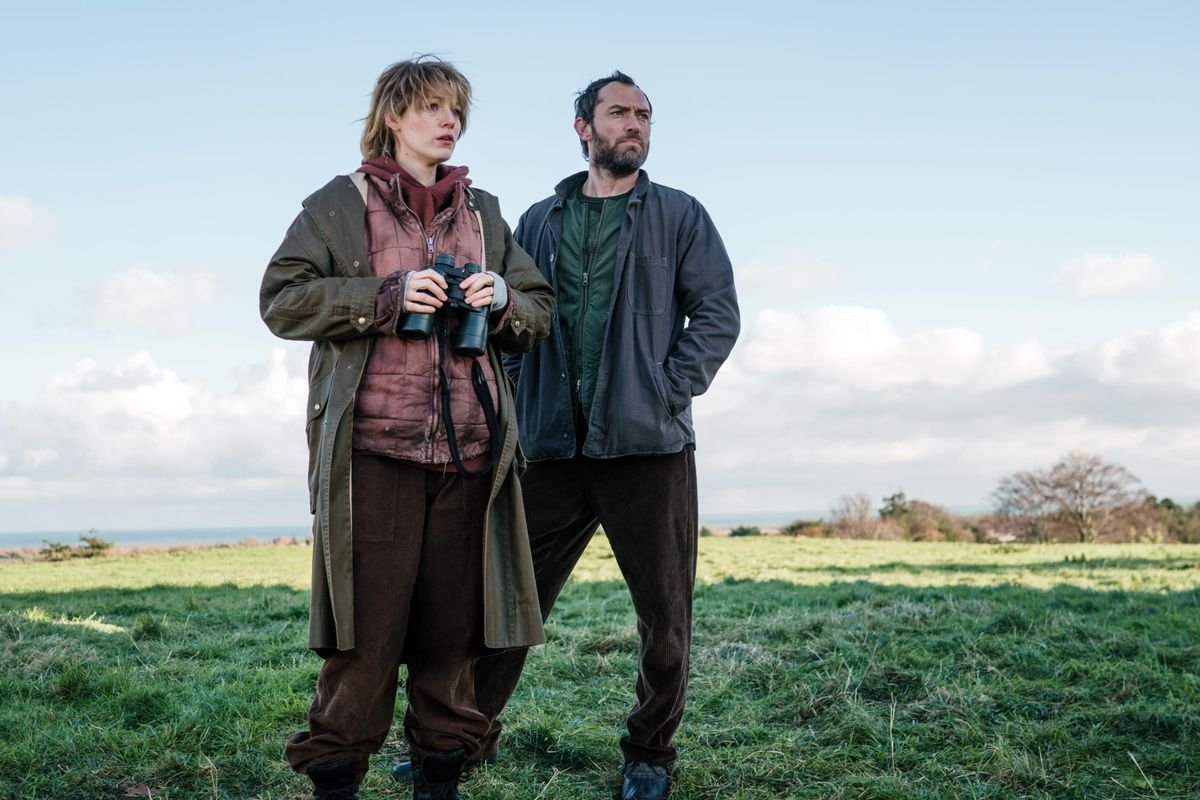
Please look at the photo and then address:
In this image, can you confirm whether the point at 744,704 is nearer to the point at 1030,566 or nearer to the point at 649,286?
the point at 649,286

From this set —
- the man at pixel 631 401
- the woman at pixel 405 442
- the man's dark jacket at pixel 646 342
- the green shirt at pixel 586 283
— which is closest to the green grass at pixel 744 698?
the man at pixel 631 401

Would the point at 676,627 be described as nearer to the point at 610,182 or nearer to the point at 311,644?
the point at 311,644

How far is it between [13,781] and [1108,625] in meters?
6.81

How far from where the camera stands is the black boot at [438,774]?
10.6 feet

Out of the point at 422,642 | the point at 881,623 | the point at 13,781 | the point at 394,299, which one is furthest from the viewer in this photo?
the point at 881,623

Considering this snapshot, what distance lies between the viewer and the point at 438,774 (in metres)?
3.25

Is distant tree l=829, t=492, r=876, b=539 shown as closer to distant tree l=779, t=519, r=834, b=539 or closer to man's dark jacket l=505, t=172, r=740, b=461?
distant tree l=779, t=519, r=834, b=539

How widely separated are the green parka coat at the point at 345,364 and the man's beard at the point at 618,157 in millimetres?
871

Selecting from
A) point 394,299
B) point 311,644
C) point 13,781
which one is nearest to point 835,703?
point 311,644

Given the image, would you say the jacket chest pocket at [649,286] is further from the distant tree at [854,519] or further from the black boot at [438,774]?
the distant tree at [854,519]

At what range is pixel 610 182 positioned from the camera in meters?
4.26

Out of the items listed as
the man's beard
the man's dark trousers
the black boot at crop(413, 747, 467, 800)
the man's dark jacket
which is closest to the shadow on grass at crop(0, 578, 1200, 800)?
the man's dark trousers

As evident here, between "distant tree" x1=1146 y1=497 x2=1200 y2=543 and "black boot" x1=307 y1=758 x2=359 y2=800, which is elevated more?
"distant tree" x1=1146 y1=497 x2=1200 y2=543

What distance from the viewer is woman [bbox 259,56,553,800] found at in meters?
3.04
